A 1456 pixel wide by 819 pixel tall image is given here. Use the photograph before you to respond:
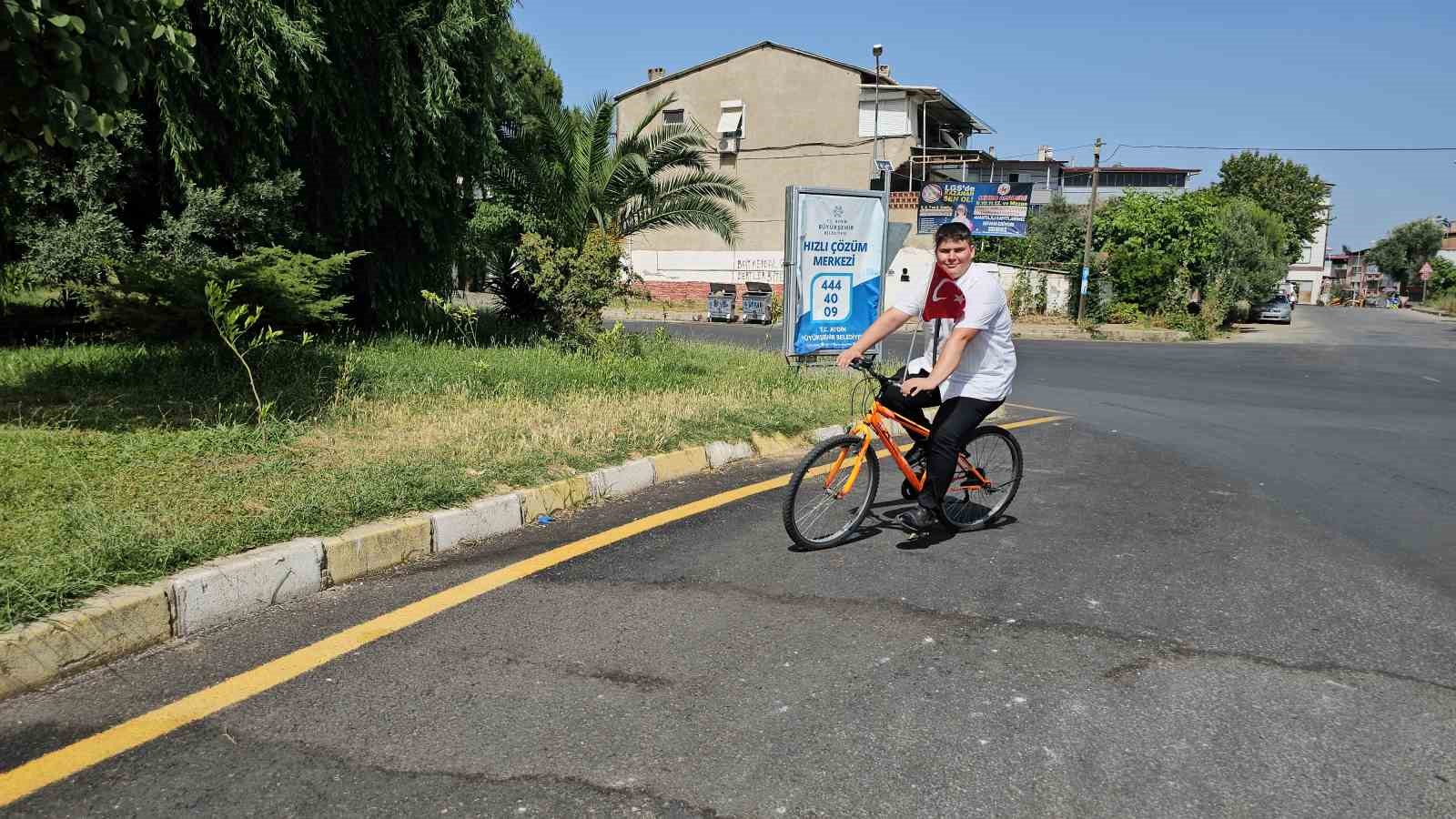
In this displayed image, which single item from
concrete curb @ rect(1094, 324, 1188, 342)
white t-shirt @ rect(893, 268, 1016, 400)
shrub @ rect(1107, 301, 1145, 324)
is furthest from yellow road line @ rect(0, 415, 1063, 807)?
shrub @ rect(1107, 301, 1145, 324)

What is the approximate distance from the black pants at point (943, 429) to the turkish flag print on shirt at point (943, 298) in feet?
1.53

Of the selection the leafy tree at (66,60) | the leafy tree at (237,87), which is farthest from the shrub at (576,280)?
the leafy tree at (66,60)

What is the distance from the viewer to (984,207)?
38.4 metres

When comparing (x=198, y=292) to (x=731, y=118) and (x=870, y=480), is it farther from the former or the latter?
(x=731, y=118)

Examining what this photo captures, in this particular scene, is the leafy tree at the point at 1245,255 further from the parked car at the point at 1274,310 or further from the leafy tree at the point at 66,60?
the leafy tree at the point at 66,60

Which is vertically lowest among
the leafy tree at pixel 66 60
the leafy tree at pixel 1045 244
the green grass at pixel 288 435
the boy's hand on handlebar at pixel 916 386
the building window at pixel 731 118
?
the green grass at pixel 288 435

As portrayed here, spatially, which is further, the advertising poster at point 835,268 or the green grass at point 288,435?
the advertising poster at point 835,268

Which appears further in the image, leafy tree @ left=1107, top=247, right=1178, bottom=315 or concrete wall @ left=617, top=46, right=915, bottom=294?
concrete wall @ left=617, top=46, right=915, bottom=294

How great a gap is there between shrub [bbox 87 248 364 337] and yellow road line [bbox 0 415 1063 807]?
4512mm

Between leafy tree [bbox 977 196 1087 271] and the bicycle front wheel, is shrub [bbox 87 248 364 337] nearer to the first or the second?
the bicycle front wheel

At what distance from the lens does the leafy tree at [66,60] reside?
4243mm

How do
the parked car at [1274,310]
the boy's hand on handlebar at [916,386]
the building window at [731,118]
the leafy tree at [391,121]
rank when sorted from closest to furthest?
the boy's hand on handlebar at [916,386], the leafy tree at [391,121], the building window at [731,118], the parked car at [1274,310]

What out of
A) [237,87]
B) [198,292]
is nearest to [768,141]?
[237,87]

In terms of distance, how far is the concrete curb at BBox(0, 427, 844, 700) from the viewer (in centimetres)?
337
